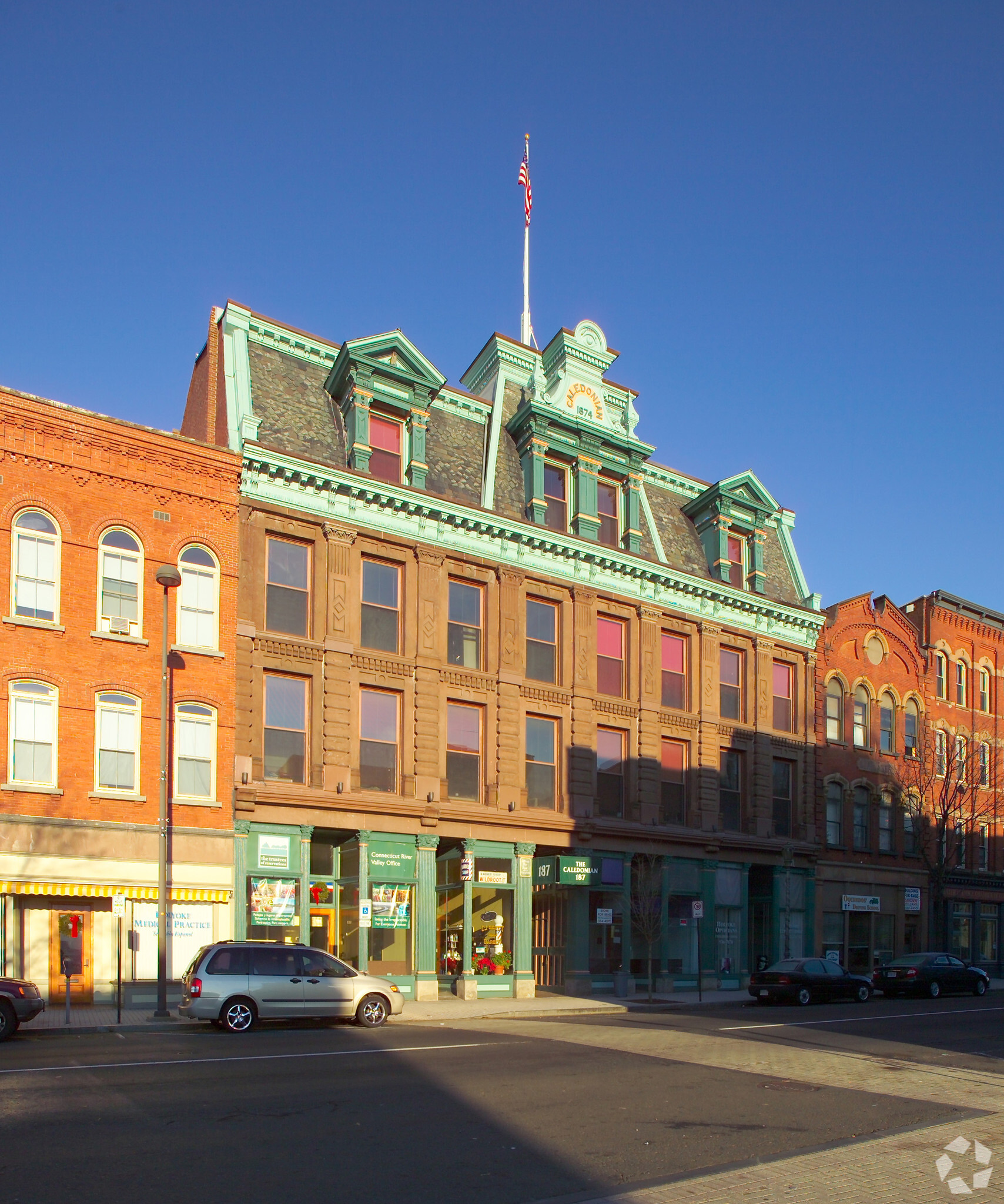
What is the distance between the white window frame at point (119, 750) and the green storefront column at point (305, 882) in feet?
12.9

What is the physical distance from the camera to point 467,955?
28375 mm

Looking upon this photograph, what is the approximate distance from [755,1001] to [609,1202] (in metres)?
23.0

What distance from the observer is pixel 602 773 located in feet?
107

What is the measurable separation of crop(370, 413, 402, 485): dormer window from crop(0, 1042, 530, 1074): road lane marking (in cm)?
1587

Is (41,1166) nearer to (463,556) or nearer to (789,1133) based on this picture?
(789,1133)

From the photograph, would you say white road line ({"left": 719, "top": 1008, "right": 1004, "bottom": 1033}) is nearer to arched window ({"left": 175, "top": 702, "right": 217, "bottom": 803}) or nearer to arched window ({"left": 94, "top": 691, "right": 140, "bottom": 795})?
arched window ({"left": 175, "top": 702, "right": 217, "bottom": 803})

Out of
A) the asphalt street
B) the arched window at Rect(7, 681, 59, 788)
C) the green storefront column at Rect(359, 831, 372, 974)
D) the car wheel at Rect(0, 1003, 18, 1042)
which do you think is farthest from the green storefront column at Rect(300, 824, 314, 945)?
the car wheel at Rect(0, 1003, 18, 1042)

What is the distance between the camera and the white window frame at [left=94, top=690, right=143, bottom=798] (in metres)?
24.4

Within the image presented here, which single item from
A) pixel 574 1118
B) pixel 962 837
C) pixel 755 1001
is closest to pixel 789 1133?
pixel 574 1118

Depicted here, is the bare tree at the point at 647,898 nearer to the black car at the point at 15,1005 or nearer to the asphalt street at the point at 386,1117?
the asphalt street at the point at 386,1117

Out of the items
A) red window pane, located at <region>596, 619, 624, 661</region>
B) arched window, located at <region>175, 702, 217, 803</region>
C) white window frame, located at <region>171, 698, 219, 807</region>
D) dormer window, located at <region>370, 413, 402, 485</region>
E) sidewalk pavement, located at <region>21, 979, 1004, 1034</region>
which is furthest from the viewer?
red window pane, located at <region>596, 619, 624, 661</region>

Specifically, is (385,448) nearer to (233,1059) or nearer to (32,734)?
(32,734)

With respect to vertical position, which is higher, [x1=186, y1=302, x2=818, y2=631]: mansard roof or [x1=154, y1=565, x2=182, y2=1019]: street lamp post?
[x1=186, y1=302, x2=818, y2=631]: mansard roof

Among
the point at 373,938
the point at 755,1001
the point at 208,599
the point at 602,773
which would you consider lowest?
the point at 755,1001
